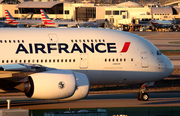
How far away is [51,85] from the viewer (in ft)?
66.3

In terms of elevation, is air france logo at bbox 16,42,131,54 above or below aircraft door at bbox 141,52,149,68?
above

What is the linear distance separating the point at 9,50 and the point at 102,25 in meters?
136

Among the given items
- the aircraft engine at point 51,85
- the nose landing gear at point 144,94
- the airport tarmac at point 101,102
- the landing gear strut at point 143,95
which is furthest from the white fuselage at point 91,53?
the aircraft engine at point 51,85

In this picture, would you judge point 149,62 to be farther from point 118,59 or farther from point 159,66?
point 118,59

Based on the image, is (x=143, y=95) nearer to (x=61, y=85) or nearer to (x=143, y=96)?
(x=143, y=96)

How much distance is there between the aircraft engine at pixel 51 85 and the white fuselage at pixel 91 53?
222 centimetres

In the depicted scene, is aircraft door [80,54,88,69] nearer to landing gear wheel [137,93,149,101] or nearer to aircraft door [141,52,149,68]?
aircraft door [141,52,149,68]

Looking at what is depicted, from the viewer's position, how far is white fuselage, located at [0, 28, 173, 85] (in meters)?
22.6

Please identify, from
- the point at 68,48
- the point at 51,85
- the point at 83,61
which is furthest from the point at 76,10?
the point at 51,85

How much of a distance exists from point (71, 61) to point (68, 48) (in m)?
0.86

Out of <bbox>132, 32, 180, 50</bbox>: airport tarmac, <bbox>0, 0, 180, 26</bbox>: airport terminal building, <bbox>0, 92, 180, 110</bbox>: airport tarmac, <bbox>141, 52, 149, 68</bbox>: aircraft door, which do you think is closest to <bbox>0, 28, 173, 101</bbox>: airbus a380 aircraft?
<bbox>141, 52, 149, 68</bbox>: aircraft door

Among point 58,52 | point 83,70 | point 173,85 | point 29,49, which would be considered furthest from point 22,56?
point 173,85

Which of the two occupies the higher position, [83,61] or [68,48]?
[68,48]

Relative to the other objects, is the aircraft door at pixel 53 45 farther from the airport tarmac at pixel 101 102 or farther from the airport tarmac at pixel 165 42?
the airport tarmac at pixel 165 42
